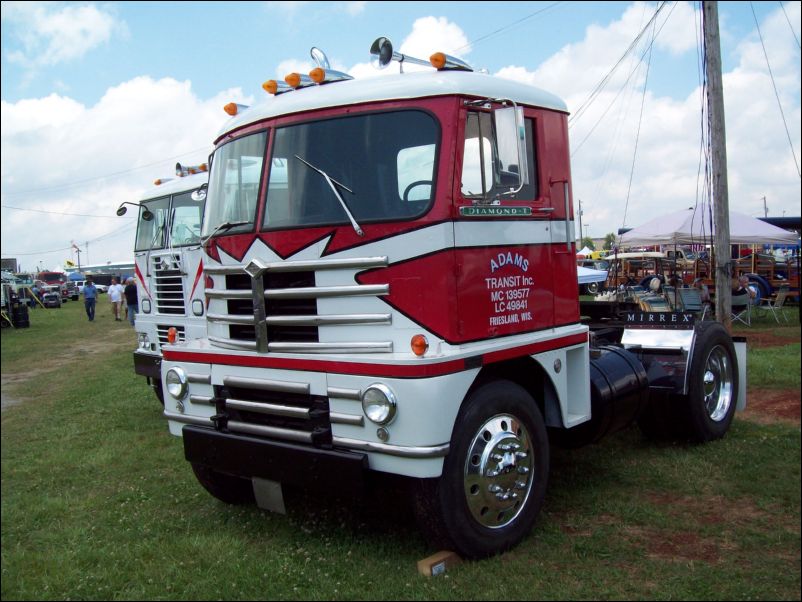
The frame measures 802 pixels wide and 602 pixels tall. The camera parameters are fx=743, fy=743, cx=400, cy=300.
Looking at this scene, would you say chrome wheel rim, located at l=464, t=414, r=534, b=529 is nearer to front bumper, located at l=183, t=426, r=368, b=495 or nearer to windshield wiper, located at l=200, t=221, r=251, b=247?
front bumper, located at l=183, t=426, r=368, b=495

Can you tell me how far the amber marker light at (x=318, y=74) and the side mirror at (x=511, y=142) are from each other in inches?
46.3

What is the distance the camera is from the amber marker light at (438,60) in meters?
4.62

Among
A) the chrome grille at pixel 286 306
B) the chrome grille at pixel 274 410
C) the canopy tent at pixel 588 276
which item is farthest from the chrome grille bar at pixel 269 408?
the canopy tent at pixel 588 276

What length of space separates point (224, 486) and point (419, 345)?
243cm

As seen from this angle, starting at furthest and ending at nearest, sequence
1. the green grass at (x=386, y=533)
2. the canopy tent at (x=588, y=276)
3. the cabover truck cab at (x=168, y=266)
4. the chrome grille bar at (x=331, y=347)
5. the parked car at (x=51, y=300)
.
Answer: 1. the parked car at (x=51, y=300)
2. the canopy tent at (x=588, y=276)
3. the cabover truck cab at (x=168, y=266)
4. the chrome grille bar at (x=331, y=347)
5. the green grass at (x=386, y=533)

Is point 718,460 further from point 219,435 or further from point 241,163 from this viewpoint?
point 241,163

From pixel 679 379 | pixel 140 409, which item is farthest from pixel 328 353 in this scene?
pixel 140 409

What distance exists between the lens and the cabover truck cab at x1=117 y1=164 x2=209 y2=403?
874 cm

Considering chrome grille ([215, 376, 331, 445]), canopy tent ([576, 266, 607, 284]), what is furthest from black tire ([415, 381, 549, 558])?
canopy tent ([576, 266, 607, 284])

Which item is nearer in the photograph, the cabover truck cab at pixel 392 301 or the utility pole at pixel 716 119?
the cabover truck cab at pixel 392 301

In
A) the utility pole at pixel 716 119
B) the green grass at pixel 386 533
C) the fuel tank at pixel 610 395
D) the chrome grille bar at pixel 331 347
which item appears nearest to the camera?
the green grass at pixel 386 533

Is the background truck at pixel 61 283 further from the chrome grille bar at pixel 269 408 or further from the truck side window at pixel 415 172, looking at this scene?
the truck side window at pixel 415 172

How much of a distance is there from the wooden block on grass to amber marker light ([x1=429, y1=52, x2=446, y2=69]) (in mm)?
2971

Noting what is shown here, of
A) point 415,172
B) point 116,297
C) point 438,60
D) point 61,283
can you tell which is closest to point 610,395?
point 415,172
